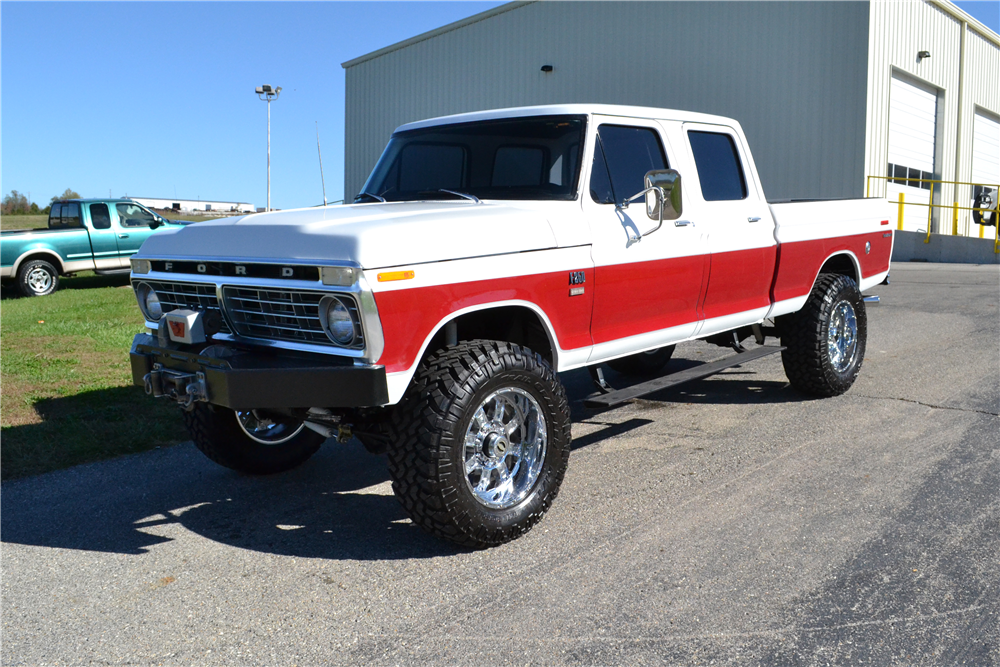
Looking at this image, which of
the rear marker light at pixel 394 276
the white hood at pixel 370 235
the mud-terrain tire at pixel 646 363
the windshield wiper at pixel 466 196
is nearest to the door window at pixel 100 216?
the mud-terrain tire at pixel 646 363

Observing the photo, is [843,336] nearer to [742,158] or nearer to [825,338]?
[825,338]

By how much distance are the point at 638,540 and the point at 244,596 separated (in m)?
1.83

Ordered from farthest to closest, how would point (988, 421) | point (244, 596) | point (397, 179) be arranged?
point (988, 421), point (397, 179), point (244, 596)

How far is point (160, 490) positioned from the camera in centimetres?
504

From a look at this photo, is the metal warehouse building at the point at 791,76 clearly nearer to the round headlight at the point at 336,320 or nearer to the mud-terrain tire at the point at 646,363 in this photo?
the mud-terrain tire at the point at 646,363

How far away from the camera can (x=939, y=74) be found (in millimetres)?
23562

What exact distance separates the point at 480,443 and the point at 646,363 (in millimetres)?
3915

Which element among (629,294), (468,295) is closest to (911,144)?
(629,294)

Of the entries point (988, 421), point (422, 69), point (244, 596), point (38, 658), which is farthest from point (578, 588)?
point (422, 69)

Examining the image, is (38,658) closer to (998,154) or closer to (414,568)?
(414,568)

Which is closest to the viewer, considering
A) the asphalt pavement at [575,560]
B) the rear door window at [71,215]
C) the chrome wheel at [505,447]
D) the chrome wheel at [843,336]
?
the asphalt pavement at [575,560]

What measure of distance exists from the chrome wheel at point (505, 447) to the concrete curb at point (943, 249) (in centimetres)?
1996

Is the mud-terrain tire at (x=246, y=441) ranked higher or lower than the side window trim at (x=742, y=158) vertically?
lower

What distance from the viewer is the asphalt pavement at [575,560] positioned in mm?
3227
